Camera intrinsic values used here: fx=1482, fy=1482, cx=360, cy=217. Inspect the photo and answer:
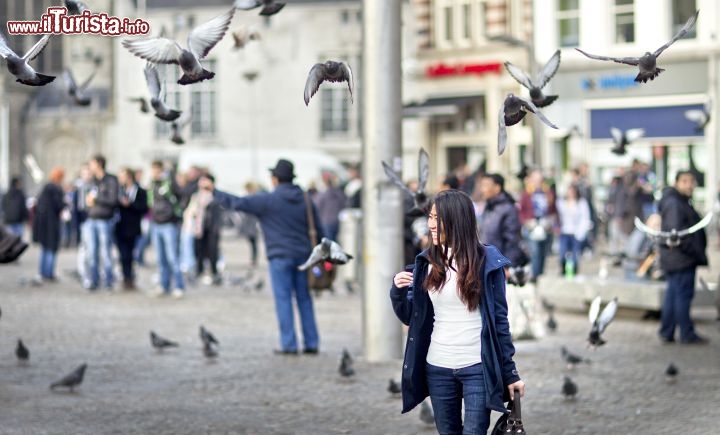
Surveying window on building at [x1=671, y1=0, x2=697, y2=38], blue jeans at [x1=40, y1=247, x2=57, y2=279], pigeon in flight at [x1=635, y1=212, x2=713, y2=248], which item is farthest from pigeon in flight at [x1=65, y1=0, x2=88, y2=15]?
window on building at [x1=671, y1=0, x2=697, y2=38]

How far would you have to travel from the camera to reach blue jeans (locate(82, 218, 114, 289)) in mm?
21531

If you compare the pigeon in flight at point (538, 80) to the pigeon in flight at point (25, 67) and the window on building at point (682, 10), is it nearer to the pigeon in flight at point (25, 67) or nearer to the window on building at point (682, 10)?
the pigeon in flight at point (25, 67)

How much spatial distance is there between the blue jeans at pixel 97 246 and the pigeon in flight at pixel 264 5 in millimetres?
12058

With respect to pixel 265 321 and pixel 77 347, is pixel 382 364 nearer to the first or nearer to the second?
pixel 77 347

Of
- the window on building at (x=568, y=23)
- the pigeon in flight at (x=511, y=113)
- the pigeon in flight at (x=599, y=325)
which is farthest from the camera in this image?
the window on building at (x=568, y=23)

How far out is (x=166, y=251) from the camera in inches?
821

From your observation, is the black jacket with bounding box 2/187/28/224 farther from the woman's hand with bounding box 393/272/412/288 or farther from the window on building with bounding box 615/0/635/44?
the woman's hand with bounding box 393/272/412/288

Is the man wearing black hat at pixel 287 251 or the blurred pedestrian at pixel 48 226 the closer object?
the man wearing black hat at pixel 287 251

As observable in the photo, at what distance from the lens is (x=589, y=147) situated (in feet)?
136

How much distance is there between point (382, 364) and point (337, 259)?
2.61 m

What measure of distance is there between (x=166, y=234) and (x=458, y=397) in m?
14.6

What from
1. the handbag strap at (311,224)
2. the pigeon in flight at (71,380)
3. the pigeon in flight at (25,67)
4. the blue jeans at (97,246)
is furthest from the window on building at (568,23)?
the pigeon in flight at (25,67)

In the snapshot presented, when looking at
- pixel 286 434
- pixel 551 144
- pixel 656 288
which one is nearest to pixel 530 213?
pixel 656 288

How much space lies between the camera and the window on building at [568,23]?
139 ft
